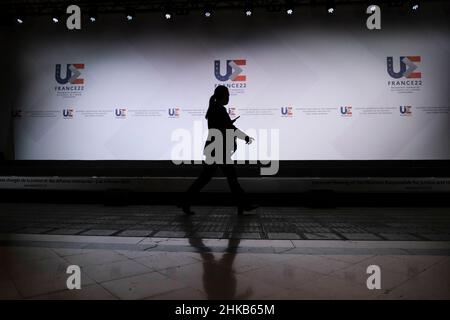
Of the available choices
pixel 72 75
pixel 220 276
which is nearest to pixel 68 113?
pixel 72 75

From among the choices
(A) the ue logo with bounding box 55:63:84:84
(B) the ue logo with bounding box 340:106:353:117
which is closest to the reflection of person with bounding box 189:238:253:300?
(B) the ue logo with bounding box 340:106:353:117

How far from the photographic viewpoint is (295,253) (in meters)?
2.08

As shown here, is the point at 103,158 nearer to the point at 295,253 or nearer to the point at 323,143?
the point at 323,143

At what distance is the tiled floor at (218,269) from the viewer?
1.42 m

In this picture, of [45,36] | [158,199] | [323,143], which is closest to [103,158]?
[158,199]

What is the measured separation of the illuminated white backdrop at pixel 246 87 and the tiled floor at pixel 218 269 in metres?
4.03

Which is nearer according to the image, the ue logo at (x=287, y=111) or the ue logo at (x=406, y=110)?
the ue logo at (x=406, y=110)

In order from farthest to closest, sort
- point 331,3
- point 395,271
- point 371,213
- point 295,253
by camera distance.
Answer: point 331,3 → point 371,213 → point 295,253 → point 395,271

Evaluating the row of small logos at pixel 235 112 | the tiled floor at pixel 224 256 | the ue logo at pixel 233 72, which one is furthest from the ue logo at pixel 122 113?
the tiled floor at pixel 224 256

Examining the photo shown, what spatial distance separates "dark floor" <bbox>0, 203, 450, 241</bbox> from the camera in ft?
8.79

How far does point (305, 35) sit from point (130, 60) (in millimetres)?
4035

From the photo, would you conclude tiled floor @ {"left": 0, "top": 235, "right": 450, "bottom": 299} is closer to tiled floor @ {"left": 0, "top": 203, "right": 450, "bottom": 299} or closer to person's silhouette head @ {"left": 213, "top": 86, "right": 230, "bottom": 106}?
tiled floor @ {"left": 0, "top": 203, "right": 450, "bottom": 299}

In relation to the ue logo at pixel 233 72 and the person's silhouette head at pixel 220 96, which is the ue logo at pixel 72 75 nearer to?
the ue logo at pixel 233 72

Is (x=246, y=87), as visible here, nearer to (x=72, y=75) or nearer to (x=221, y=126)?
(x=221, y=126)
